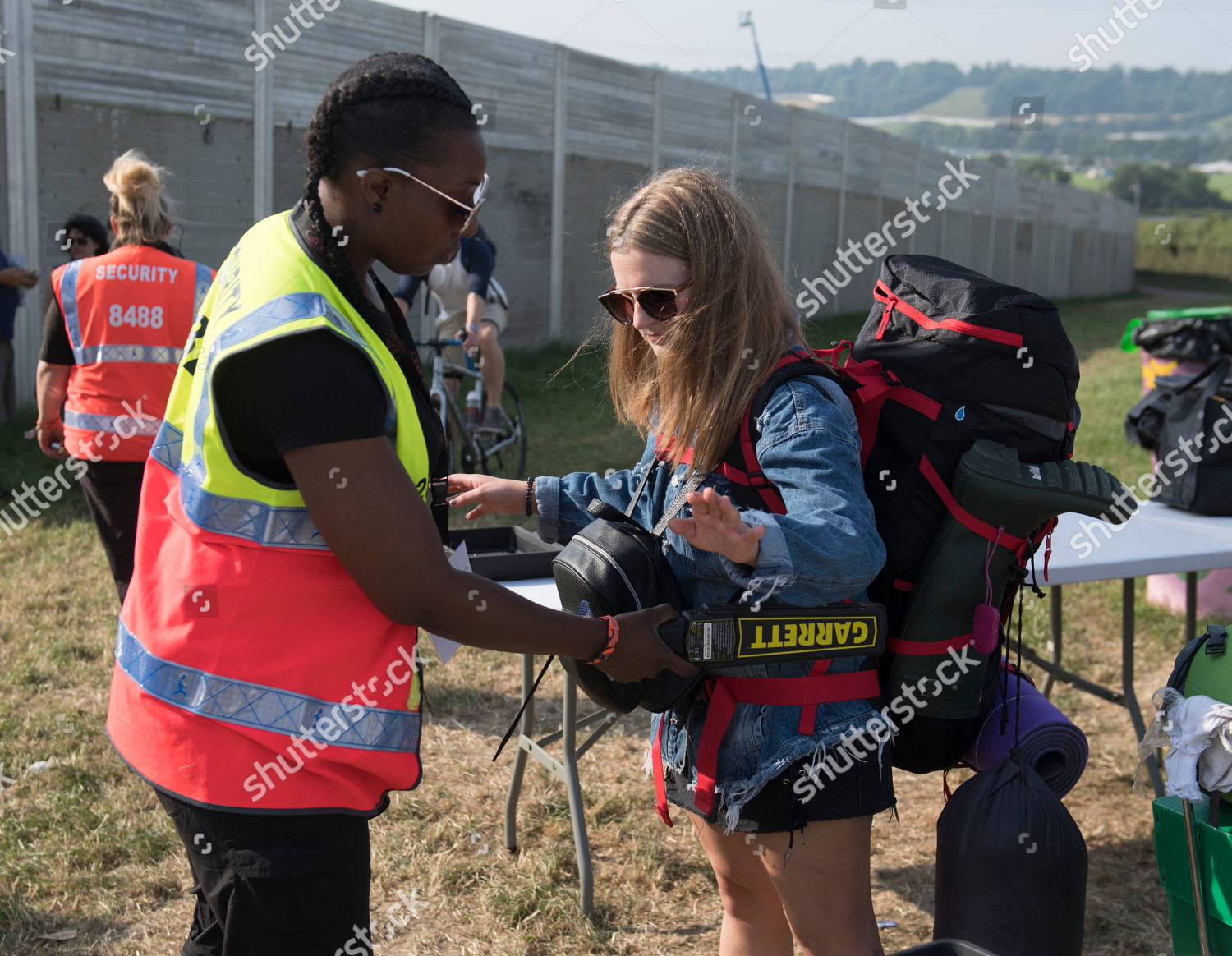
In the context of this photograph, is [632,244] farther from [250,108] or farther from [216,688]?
[250,108]

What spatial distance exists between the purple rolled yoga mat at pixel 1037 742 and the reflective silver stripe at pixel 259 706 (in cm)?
129

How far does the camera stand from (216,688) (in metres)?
1.47

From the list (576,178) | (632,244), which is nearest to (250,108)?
(576,178)

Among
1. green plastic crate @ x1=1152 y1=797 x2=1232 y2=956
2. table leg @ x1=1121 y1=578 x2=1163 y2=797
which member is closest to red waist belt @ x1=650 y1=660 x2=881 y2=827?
green plastic crate @ x1=1152 y1=797 x2=1232 y2=956

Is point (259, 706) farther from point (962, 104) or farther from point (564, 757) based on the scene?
point (962, 104)

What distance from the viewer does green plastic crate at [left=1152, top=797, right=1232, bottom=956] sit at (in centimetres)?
230

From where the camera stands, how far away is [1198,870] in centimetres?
235

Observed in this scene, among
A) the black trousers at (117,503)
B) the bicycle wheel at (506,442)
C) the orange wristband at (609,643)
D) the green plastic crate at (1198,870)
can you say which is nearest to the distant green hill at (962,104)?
the bicycle wheel at (506,442)

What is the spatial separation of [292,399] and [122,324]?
3297mm

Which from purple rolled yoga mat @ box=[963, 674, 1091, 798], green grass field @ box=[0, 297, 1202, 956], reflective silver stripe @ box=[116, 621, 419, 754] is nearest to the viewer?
reflective silver stripe @ box=[116, 621, 419, 754]

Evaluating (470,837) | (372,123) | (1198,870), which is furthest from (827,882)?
(470,837)

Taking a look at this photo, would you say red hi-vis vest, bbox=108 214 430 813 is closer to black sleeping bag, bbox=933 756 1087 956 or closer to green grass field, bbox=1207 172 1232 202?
black sleeping bag, bbox=933 756 1087 956

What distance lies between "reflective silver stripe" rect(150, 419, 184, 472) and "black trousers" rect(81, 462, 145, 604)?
2586mm

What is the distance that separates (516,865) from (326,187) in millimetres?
2523
